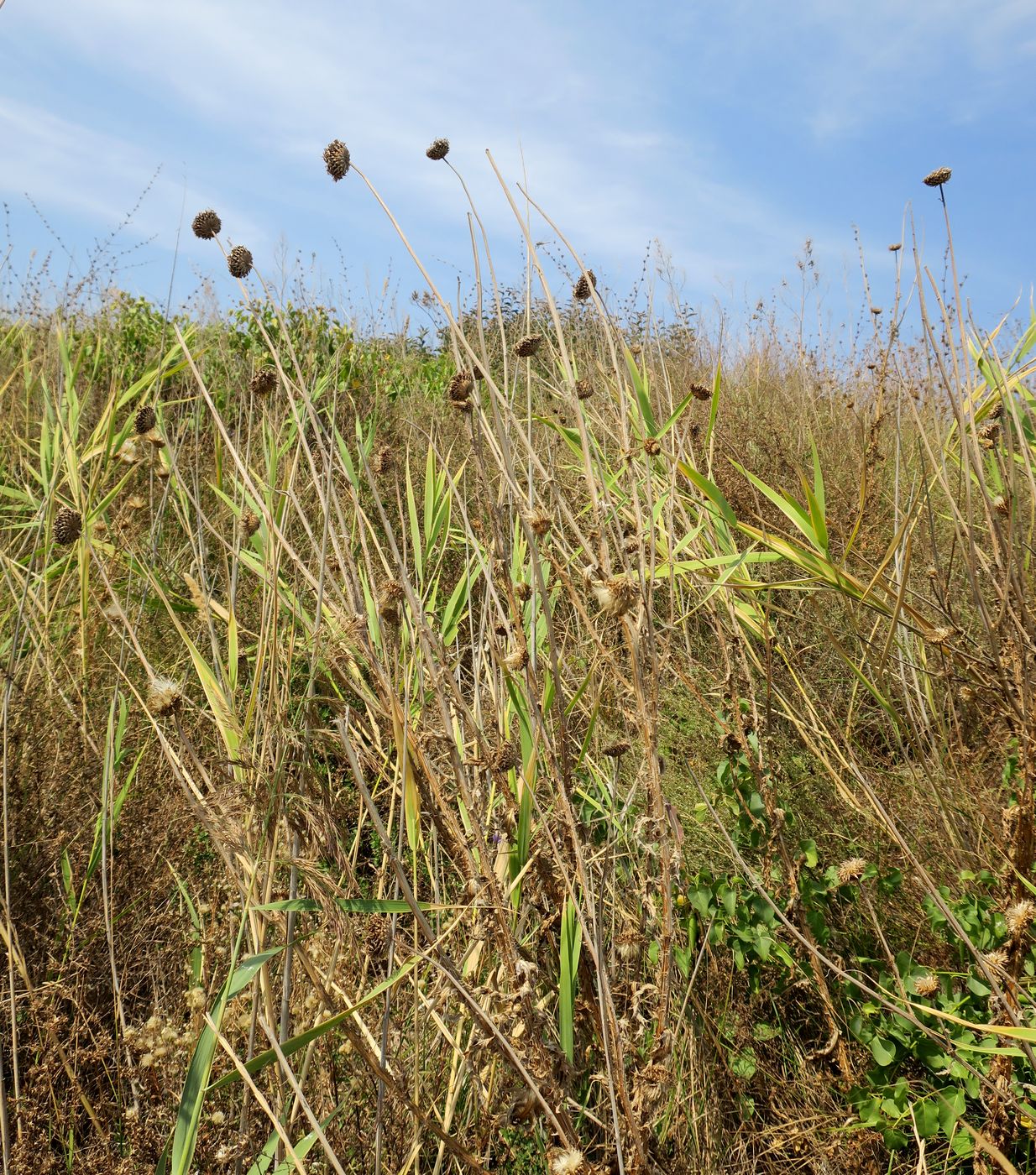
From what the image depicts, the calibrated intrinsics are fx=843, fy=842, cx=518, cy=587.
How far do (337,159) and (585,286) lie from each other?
376 mm

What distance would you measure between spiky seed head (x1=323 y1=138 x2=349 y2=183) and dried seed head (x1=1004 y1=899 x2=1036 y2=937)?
1.37 meters

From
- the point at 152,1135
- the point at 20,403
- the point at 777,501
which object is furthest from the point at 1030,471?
the point at 20,403

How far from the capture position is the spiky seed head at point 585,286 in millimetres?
1124

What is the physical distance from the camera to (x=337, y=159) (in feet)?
3.68

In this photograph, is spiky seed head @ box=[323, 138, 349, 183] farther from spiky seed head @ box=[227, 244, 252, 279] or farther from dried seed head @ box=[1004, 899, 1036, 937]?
dried seed head @ box=[1004, 899, 1036, 937]

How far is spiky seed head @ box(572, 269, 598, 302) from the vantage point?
44.2 inches

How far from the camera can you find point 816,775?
181 cm

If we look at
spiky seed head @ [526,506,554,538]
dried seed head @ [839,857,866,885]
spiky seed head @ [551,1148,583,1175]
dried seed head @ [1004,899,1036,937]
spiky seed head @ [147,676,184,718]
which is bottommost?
spiky seed head @ [551,1148,583,1175]

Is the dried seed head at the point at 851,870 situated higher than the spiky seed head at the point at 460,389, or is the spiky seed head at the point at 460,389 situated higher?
the spiky seed head at the point at 460,389

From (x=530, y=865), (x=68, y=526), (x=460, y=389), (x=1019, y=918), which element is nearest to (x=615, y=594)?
(x=460, y=389)

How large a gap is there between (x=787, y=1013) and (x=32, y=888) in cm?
146

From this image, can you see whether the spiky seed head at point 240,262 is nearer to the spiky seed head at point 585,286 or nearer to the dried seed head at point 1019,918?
the spiky seed head at point 585,286

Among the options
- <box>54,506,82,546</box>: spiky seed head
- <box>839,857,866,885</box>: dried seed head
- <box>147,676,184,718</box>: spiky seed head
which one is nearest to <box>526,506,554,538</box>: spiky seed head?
<box>147,676,184,718</box>: spiky seed head

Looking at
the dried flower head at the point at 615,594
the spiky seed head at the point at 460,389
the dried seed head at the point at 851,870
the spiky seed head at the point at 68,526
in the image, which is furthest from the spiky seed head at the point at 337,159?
the dried seed head at the point at 851,870
